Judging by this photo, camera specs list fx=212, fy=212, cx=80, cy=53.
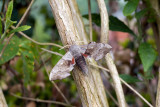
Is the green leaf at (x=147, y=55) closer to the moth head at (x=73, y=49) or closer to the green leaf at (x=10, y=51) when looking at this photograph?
the moth head at (x=73, y=49)

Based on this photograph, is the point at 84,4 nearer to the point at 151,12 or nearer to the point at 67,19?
the point at 151,12

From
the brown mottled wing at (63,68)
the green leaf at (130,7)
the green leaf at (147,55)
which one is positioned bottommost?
the green leaf at (147,55)

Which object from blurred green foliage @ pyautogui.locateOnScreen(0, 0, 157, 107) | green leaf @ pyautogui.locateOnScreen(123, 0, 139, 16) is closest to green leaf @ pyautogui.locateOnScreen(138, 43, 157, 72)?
blurred green foliage @ pyautogui.locateOnScreen(0, 0, 157, 107)

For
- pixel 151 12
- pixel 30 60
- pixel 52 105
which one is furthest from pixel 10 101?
pixel 151 12

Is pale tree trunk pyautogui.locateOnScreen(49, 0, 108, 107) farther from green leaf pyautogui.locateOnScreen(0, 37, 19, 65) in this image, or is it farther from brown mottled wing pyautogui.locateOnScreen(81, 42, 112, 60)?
green leaf pyautogui.locateOnScreen(0, 37, 19, 65)

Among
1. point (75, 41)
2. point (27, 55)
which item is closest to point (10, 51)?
point (27, 55)

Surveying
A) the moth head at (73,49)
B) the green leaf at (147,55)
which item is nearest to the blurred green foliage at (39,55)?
the green leaf at (147,55)
